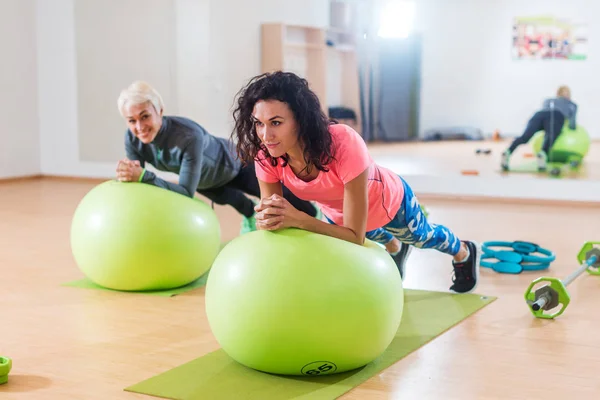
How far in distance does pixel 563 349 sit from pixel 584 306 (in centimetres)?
66

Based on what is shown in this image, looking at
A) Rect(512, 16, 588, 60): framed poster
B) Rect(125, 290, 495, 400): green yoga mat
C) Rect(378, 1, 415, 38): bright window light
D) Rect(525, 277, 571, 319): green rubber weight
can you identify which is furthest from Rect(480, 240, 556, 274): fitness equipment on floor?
Rect(378, 1, 415, 38): bright window light

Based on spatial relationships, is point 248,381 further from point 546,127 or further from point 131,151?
point 546,127

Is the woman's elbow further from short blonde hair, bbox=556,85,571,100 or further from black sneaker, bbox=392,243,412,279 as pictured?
short blonde hair, bbox=556,85,571,100

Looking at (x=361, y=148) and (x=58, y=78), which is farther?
(x=58, y=78)

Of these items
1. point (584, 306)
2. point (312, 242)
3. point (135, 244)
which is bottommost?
point (584, 306)

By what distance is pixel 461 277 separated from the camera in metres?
3.40

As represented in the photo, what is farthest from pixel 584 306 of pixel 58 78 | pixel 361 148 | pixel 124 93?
pixel 58 78

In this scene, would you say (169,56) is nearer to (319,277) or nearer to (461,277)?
(461,277)

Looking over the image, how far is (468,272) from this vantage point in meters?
3.38

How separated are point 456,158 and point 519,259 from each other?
2.69 metres

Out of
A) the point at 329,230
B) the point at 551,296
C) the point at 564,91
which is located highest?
the point at 564,91

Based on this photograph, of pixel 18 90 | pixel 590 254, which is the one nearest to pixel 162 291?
pixel 590 254

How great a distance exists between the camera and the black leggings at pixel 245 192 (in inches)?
154

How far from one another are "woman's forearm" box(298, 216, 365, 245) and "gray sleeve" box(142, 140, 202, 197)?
3.95 ft
